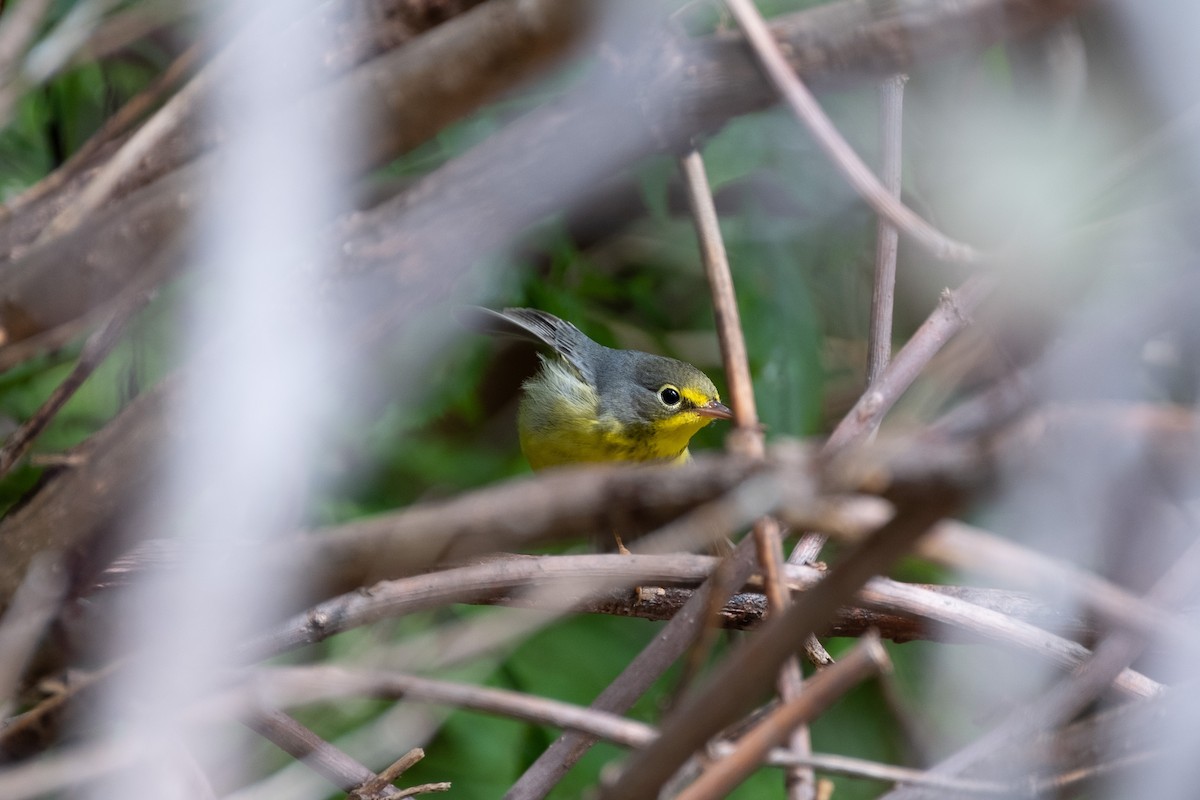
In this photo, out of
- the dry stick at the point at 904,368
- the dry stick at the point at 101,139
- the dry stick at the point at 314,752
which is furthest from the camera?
the dry stick at the point at 101,139

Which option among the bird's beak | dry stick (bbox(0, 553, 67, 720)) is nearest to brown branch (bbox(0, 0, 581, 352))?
dry stick (bbox(0, 553, 67, 720))

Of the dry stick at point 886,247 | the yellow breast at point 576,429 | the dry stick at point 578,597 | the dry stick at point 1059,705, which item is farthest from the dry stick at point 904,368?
the yellow breast at point 576,429

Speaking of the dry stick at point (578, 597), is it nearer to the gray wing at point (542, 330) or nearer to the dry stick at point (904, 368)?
the dry stick at point (904, 368)

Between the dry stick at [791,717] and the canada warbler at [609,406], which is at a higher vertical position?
the dry stick at [791,717]

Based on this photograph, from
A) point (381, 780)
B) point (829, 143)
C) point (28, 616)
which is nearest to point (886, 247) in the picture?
point (829, 143)

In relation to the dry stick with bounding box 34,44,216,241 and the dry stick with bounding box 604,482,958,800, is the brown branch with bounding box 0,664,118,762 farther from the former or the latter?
the dry stick with bounding box 34,44,216,241

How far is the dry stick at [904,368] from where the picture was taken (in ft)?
Answer: 4.80

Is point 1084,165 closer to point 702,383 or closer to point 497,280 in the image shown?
point 702,383

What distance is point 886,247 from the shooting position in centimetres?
187

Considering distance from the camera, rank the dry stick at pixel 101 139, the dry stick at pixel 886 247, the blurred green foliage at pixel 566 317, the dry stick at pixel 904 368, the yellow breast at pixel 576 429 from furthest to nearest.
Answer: the yellow breast at pixel 576 429
the blurred green foliage at pixel 566 317
the dry stick at pixel 101 139
the dry stick at pixel 886 247
the dry stick at pixel 904 368

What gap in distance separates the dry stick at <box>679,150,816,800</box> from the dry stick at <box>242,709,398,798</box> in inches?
26.9

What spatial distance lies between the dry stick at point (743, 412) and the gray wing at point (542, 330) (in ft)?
3.18

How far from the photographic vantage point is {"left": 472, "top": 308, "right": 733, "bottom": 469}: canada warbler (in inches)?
130

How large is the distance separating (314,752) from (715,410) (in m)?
1.99
